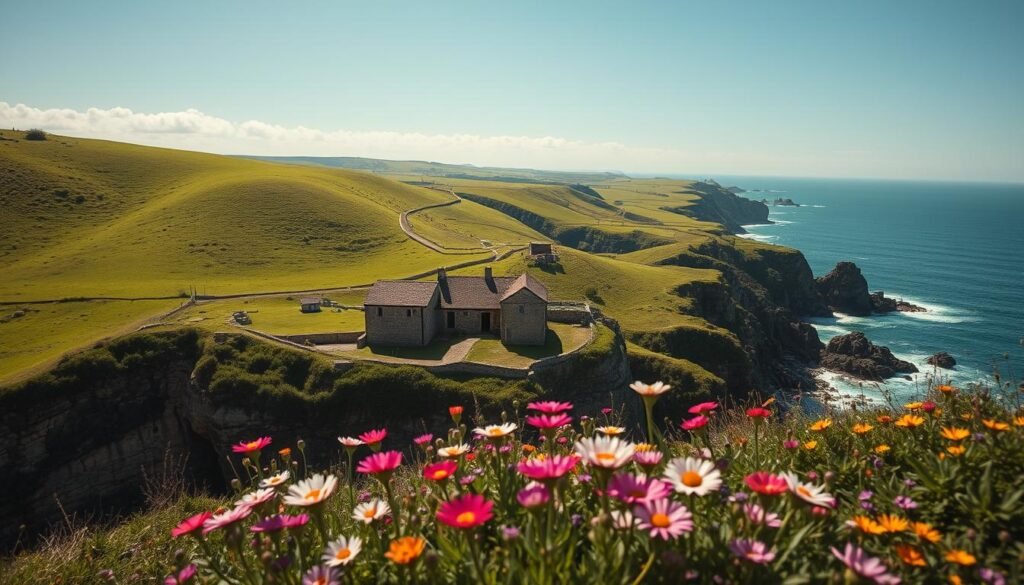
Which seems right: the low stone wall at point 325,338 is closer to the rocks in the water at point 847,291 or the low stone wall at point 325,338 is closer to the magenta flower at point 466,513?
the magenta flower at point 466,513

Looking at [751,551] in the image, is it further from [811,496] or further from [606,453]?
[606,453]

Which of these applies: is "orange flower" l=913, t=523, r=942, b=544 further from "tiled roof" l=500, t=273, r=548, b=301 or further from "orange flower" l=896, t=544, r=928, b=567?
"tiled roof" l=500, t=273, r=548, b=301

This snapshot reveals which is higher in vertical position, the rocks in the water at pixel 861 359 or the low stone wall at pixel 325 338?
the low stone wall at pixel 325 338

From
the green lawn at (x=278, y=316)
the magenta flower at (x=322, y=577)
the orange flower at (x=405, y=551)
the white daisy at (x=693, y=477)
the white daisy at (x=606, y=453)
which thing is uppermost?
the white daisy at (x=606, y=453)

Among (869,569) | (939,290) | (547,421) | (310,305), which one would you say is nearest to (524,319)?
(310,305)

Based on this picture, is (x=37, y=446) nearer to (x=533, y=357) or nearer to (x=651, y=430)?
(x=533, y=357)

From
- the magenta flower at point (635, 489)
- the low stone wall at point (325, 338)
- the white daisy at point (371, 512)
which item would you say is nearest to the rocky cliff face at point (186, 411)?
the low stone wall at point (325, 338)
